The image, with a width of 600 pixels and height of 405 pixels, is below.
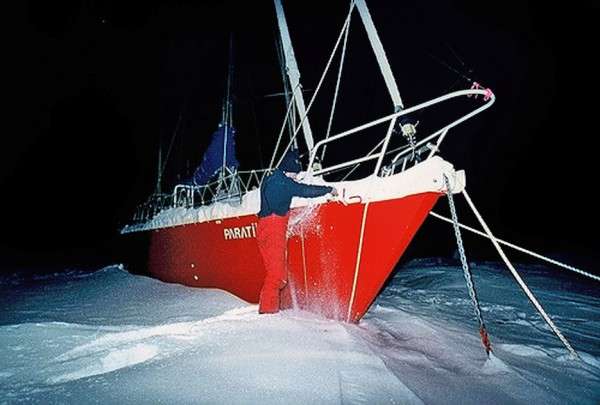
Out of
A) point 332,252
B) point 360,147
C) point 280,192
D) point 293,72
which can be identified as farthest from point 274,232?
point 360,147

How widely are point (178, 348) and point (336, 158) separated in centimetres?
2454

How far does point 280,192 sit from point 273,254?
66 cm

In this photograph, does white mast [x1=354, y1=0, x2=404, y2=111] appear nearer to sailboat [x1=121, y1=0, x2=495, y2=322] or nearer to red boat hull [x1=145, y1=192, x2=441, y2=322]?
sailboat [x1=121, y1=0, x2=495, y2=322]

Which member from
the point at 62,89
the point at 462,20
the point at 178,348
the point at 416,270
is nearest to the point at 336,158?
the point at 462,20

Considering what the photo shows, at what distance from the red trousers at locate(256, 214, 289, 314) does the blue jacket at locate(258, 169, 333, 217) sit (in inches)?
3.3

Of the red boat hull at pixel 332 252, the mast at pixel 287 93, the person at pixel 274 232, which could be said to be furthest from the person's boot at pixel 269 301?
the mast at pixel 287 93

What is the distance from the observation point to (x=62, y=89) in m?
40.6

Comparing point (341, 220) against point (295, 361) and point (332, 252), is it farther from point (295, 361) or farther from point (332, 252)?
point (295, 361)

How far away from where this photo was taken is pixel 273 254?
4551mm

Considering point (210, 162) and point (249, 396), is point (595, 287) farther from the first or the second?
point (249, 396)

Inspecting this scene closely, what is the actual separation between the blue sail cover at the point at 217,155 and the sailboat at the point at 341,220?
20 mm

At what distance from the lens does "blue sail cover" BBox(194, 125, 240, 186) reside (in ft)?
23.0

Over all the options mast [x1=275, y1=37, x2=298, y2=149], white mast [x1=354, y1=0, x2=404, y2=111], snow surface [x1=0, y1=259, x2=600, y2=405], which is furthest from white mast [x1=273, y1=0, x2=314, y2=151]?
snow surface [x1=0, y1=259, x2=600, y2=405]

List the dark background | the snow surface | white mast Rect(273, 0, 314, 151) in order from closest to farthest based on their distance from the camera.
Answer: the snow surface
white mast Rect(273, 0, 314, 151)
the dark background
